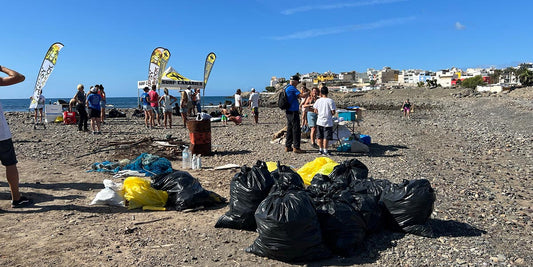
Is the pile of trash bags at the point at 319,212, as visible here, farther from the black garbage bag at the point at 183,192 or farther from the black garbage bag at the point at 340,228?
the black garbage bag at the point at 183,192

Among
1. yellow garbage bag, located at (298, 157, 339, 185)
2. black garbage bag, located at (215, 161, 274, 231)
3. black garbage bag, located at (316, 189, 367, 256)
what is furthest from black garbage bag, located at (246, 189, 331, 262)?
yellow garbage bag, located at (298, 157, 339, 185)

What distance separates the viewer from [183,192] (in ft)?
16.1

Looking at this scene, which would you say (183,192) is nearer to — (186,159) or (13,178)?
(13,178)

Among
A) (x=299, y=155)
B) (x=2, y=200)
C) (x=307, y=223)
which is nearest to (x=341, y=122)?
(x=299, y=155)

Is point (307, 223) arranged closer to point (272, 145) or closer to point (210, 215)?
point (210, 215)

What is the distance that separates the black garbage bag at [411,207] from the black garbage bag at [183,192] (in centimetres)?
232

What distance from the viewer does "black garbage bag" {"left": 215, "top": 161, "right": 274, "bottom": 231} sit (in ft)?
13.1

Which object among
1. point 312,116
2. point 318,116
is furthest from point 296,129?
point 312,116

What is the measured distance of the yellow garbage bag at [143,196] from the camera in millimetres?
4902

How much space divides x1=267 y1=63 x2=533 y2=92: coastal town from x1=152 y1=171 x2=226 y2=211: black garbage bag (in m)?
62.0

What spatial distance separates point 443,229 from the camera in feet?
13.2

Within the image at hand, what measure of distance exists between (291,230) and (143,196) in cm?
252

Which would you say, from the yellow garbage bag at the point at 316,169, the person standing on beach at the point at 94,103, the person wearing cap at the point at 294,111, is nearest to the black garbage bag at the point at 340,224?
the yellow garbage bag at the point at 316,169

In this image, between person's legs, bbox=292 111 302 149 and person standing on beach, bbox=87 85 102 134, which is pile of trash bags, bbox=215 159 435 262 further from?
person standing on beach, bbox=87 85 102 134
